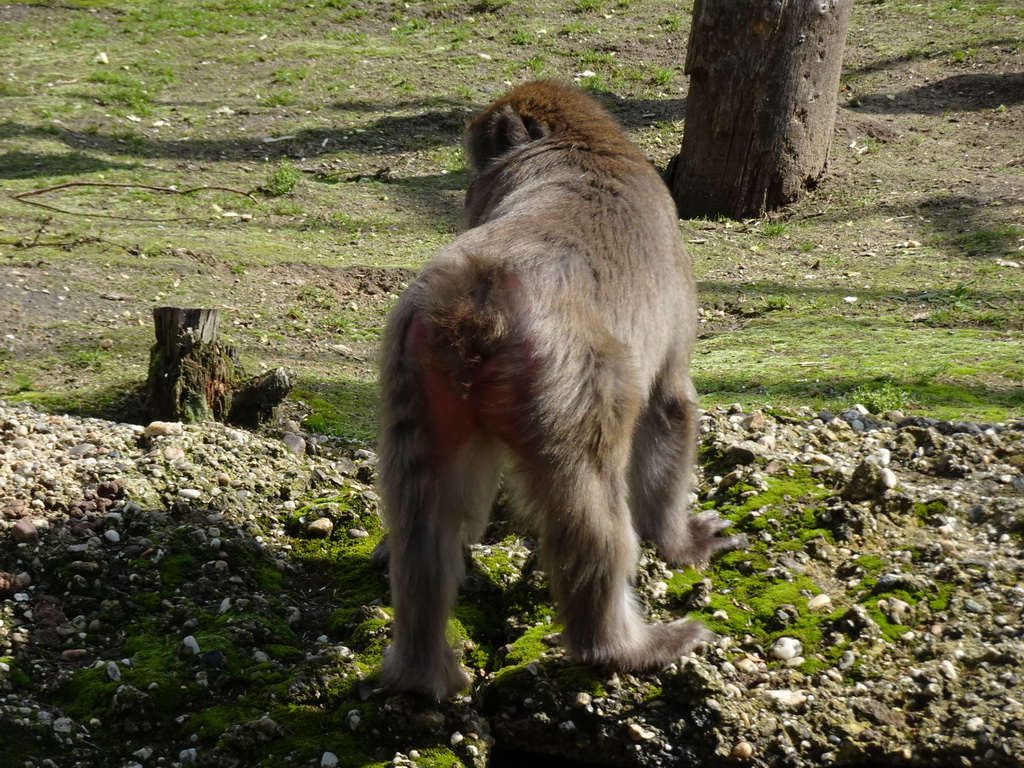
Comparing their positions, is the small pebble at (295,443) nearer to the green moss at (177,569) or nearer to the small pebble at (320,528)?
the small pebble at (320,528)

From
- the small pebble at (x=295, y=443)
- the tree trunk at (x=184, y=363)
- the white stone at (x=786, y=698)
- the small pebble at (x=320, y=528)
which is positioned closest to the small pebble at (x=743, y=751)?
the white stone at (x=786, y=698)

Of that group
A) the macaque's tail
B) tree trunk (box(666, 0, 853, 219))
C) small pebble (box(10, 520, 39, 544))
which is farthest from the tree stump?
tree trunk (box(666, 0, 853, 219))

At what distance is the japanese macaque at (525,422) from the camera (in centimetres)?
330

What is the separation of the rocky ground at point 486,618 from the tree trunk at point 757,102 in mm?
4996

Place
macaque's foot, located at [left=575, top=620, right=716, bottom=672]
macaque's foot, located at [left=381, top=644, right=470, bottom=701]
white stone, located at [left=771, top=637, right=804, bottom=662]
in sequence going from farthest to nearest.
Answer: white stone, located at [left=771, top=637, right=804, bottom=662], macaque's foot, located at [left=575, top=620, right=716, bottom=672], macaque's foot, located at [left=381, top=644, right=470, bottom=701]

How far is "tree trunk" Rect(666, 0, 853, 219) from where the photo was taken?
9195mm

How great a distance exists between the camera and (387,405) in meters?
3.46

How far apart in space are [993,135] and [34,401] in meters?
10.2

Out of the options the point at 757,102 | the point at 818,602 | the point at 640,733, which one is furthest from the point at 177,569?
the point at 757,102

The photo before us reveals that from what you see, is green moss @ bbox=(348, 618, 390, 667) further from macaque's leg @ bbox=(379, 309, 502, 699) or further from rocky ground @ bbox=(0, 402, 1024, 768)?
macaque's leg @ bbox=(379, 309, 502, 699)

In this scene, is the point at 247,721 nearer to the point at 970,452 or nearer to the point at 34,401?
the point at 34,401

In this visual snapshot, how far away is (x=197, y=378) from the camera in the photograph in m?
5.47

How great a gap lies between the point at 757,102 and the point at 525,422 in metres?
6.97

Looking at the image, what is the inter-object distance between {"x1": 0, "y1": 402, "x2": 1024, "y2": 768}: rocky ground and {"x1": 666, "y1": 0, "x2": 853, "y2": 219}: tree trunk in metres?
5.00
